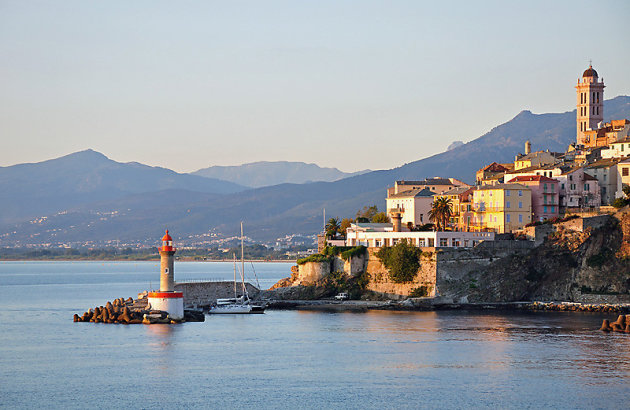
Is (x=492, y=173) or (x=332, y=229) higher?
(x=492, y=173)

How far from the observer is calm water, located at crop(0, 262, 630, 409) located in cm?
4531

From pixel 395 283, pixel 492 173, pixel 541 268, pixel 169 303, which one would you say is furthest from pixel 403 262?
pixel 492 173

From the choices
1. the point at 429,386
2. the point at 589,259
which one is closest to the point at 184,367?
the point at 429,386

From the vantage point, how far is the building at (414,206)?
312 feet

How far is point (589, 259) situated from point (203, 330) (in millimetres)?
31945

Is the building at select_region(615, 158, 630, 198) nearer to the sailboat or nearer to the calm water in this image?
the calm water

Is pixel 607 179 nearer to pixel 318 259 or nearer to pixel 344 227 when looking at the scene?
pixel 344 227

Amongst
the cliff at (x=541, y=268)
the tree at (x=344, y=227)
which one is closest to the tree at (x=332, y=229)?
the tree at (x=344, y=227)

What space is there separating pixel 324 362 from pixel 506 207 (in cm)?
3526

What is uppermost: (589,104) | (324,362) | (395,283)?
(589,104)

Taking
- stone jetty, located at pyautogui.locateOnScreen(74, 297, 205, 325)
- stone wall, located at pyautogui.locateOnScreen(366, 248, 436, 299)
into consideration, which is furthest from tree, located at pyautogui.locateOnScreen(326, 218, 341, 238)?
stone jetty, located at pyautogui.locateOnScreen(74, 297, 205, 325)

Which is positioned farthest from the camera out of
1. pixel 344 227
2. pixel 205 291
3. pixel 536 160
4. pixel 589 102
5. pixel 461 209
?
pixel 589 102

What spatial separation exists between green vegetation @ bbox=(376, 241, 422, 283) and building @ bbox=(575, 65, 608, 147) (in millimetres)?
35586

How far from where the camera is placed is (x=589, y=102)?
11231cm
